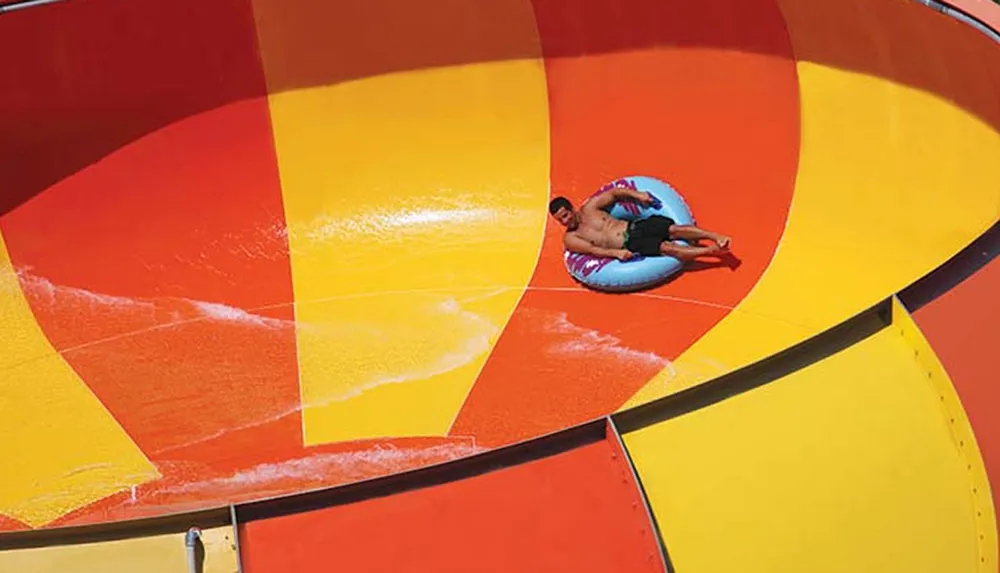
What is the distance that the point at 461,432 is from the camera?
17.1ft

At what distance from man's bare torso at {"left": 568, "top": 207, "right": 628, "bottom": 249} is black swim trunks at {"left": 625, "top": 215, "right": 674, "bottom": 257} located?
4 centimetres

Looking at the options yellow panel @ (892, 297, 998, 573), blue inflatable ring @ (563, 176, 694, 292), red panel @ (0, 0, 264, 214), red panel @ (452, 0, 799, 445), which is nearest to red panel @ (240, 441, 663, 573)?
yellow panel @ (892, 297, 998, 573)

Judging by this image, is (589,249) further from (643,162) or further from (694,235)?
(643,162)

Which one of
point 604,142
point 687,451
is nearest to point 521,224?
point 604,142

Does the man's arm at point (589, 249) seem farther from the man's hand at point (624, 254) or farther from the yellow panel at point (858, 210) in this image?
the yellow panel at point (858, 210)

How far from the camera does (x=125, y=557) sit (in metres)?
3.36

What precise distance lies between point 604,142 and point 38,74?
2838 mm

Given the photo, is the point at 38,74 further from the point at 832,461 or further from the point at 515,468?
the point at 832,461

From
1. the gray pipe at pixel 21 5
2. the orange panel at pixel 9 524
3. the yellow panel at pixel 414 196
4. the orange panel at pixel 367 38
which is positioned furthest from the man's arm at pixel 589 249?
the gray pipe at pixel 21 5

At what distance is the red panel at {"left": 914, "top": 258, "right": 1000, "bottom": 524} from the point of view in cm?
373

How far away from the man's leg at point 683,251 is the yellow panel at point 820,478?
1949mm

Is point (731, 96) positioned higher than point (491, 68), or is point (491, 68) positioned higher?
point (491, 68)

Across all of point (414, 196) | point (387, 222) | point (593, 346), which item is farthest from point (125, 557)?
point (414, 196)

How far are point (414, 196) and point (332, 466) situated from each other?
1.88 meters
